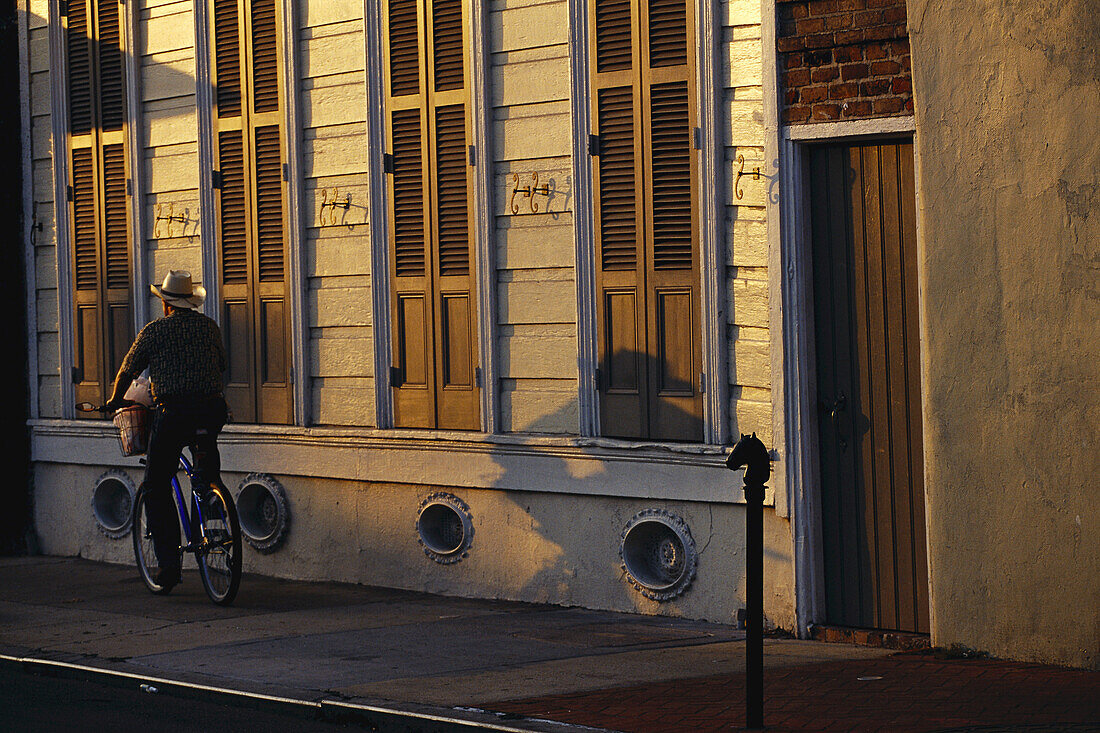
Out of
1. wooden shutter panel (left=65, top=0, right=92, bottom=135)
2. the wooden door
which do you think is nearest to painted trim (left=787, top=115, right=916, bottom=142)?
the wooden door

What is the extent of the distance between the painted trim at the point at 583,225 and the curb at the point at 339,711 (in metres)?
3.12

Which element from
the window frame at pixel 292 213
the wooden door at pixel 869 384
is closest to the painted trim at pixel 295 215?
the window frame at pixel 292 213

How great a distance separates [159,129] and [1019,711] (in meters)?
8.15

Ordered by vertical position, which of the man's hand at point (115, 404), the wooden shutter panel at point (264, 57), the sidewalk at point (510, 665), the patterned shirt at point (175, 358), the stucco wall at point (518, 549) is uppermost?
the wooden shutter panel at point (264, 57)

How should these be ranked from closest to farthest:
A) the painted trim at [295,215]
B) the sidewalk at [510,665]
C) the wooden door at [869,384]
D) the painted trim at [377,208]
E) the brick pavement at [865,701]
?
the brick pavement at [865,701] → the sidewalk at [510,665] → the wooden door at [869,384] → the painted trim at [377,208] → the painted trim at [295,215]

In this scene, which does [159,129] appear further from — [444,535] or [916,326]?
[916,326]

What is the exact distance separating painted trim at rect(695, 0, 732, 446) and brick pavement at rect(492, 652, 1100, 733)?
1.87 m

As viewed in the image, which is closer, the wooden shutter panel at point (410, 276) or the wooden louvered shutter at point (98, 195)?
the wooden shutter panel at point (410, 276)

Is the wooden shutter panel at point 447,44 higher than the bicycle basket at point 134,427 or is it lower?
higher

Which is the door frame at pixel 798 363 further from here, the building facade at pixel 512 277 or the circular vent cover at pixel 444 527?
the circular vent cover at pixel 444 527

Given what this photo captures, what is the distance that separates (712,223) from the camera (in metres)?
9.12

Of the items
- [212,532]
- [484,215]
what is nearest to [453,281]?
[484,215]

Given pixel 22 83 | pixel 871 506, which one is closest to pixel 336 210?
pixel 22 83

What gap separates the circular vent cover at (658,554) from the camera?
931cm
